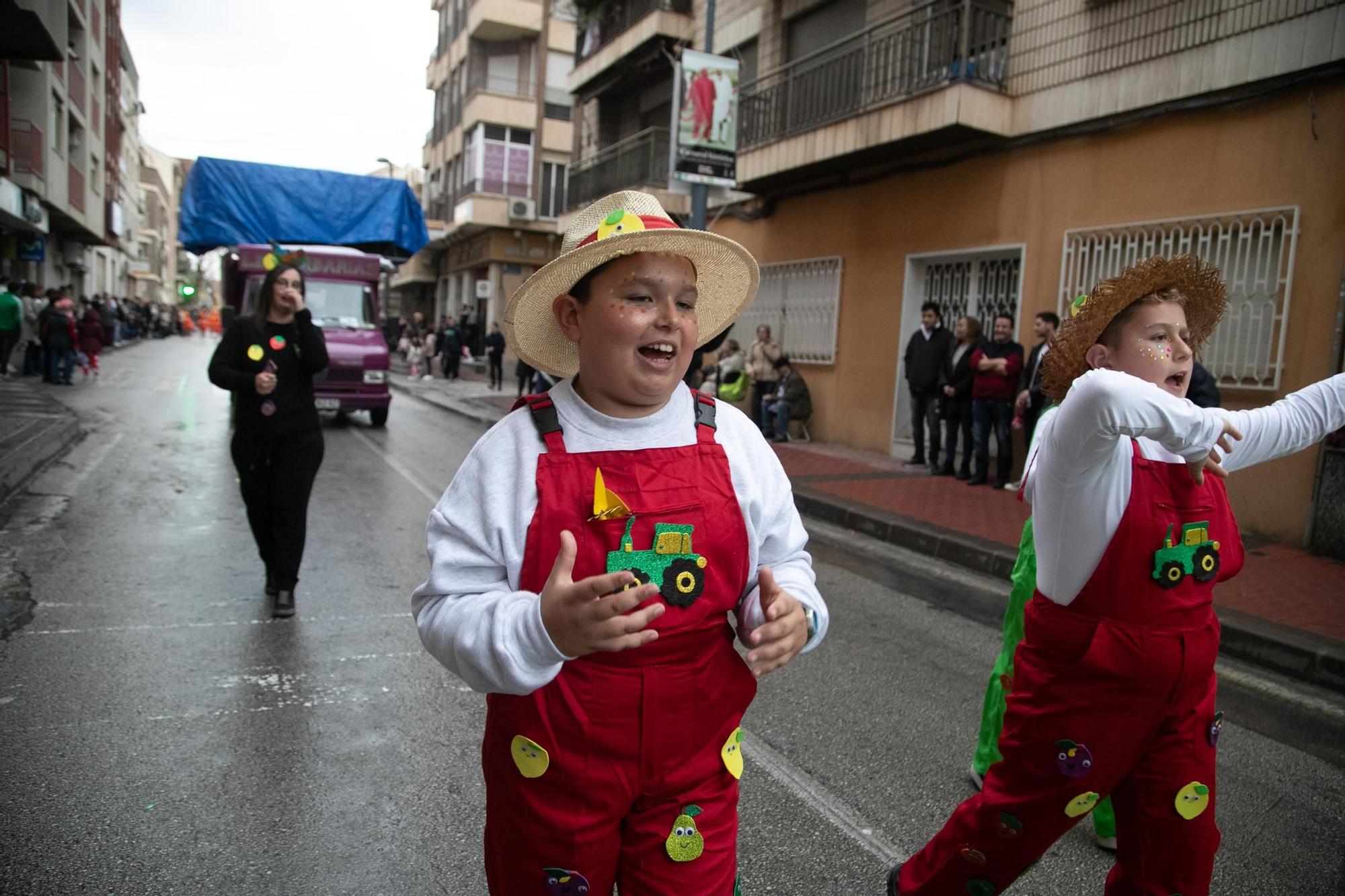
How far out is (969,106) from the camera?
10695mm

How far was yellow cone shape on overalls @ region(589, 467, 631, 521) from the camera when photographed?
→ 1.55m

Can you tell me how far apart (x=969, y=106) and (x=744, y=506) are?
10.3m

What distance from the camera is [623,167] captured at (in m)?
19.8

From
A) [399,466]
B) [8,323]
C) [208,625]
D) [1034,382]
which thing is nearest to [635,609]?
[208,625]

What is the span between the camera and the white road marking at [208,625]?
4.73 metres

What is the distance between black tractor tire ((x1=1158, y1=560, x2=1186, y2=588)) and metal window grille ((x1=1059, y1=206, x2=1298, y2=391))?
7.09 meters

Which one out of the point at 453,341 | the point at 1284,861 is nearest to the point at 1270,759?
the point at 1284,861

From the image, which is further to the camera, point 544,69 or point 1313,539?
point 544,69

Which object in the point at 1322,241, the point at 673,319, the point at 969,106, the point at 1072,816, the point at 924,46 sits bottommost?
the point at 1072,816

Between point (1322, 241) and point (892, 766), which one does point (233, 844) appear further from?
point (1322, 241)

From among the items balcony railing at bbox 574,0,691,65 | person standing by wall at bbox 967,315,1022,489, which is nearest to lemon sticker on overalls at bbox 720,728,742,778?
person standing by wall at bbox 967,315,1022,489

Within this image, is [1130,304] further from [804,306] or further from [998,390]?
[804,306]

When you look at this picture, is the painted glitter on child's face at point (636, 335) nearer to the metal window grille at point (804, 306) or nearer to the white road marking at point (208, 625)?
the white road marking at point (208, 625)

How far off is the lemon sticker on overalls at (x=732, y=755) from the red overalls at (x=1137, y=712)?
78 centimetres
